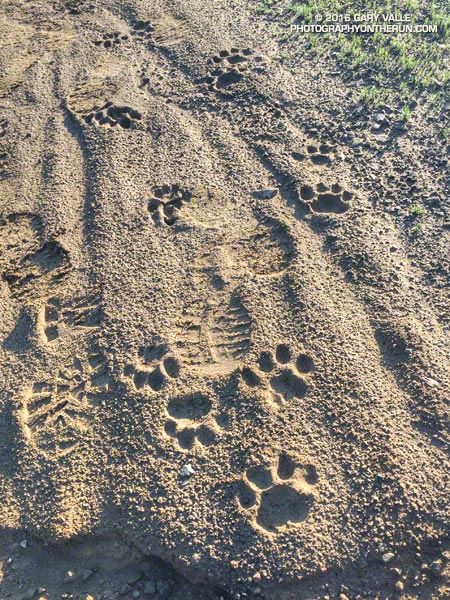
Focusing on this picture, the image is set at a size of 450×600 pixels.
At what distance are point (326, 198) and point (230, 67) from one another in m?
1.76

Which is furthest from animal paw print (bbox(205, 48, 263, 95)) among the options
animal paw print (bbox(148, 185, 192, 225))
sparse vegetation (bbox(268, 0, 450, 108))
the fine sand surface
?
animal paw print (bbox(148, 185, 192, 225))

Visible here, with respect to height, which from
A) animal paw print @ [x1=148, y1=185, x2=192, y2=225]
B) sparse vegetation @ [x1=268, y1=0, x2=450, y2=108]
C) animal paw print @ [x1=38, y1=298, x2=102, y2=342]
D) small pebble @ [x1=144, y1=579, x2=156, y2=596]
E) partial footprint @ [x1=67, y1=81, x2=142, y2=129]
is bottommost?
small pebble @ [x1=144, y1=579, x2=156, y2=596]

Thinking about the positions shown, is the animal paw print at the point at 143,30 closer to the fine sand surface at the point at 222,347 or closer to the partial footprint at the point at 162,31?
the partial footprint at the point at 162,31

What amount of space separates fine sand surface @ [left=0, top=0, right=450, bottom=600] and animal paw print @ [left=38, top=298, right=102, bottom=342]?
11mm

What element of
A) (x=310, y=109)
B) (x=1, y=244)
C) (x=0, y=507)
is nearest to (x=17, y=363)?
(x=0, y=507)

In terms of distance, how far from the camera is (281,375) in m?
2.80

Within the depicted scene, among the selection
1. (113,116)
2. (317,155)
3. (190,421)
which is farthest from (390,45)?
(190,421)

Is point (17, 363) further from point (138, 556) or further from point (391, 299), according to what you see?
point (391, 299)

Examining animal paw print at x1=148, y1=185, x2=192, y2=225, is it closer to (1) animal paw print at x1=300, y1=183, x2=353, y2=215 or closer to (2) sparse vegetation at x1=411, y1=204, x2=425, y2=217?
(1) animal paw print at x1=300, y1=183, x2=353, y2=215

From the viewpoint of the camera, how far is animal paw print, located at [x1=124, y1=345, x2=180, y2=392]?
285 centimetres

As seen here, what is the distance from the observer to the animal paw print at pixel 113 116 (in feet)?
14.1

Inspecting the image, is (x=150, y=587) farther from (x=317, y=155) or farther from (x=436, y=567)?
(x=317, y=155)

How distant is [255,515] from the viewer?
8.04 feet

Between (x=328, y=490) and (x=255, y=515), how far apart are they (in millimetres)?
343
